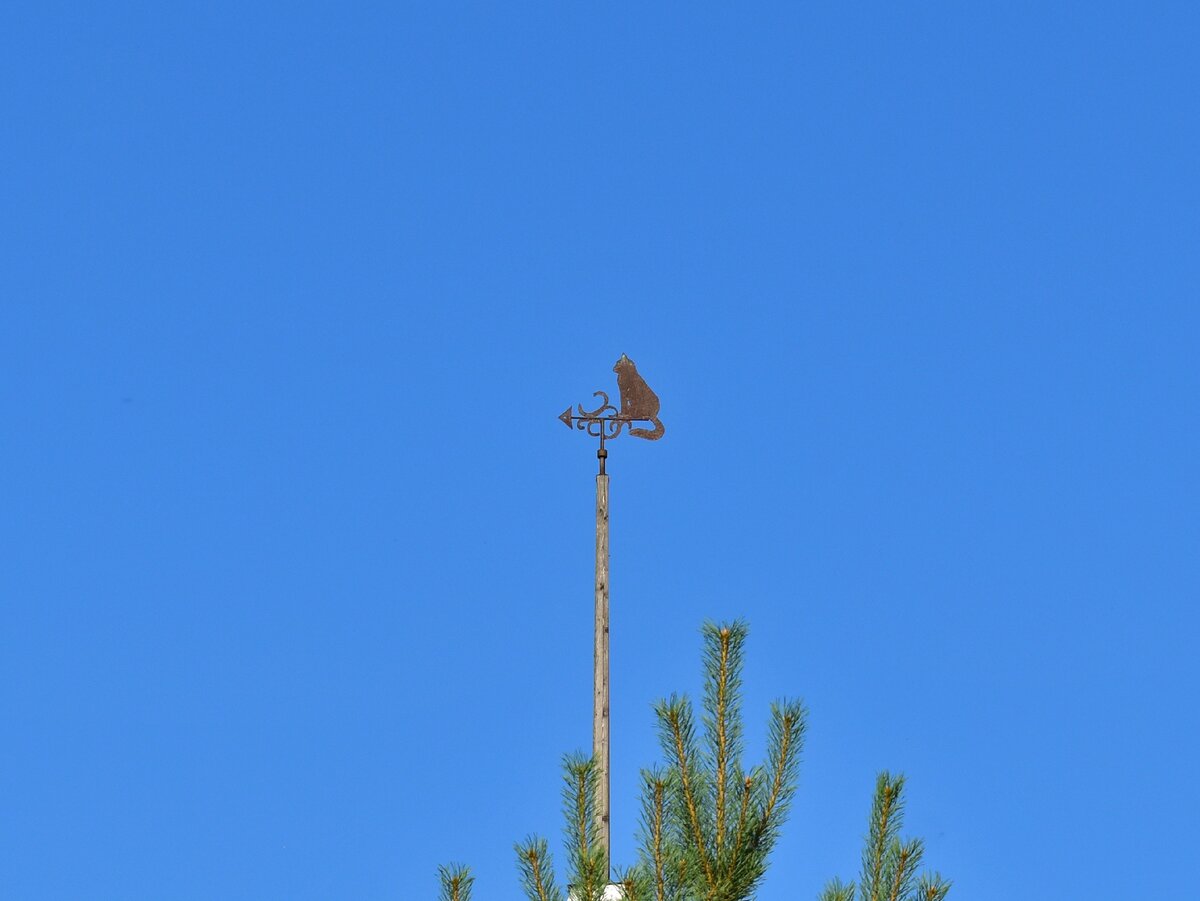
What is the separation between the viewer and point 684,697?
715 centimetres

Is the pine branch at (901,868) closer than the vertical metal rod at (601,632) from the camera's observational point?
Yes

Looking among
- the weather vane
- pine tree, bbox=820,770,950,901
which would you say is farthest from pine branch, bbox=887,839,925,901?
the weather vane

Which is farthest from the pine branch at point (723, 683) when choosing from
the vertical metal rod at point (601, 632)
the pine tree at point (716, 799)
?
the vertical metal rod at point (601, 632)

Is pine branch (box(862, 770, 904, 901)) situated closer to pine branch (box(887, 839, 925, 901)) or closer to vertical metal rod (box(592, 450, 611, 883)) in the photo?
pine branch (box(887, 839, 925, 901))

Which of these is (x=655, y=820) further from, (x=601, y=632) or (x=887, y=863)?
(x=601, y=632)

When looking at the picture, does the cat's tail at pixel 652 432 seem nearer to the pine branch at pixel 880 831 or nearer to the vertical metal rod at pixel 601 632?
the vertical metal rod at pixel 601 632

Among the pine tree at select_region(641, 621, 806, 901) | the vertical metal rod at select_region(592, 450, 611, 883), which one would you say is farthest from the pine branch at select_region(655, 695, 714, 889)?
the vertical metal rod at select_region(592, 450, 611, 883)

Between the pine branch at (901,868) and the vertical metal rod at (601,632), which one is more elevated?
the vertical metal rod at (601,632)

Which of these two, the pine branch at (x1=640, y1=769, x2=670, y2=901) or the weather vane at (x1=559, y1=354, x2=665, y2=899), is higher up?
the weather vane at (x1=559, y1=354, x2=665, y2=899)

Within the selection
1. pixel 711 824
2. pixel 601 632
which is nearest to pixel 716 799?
pixel 711 824

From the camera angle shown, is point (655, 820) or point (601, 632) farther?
point (601, 632)

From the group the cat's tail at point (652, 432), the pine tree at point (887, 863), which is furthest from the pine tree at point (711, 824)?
the cat's tail at point (652, 432)

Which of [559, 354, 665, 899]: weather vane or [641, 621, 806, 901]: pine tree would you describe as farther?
[559, 354, 665, 899]: weather vane

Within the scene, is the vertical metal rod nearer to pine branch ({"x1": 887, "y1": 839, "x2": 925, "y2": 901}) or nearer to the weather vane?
the weather vane
